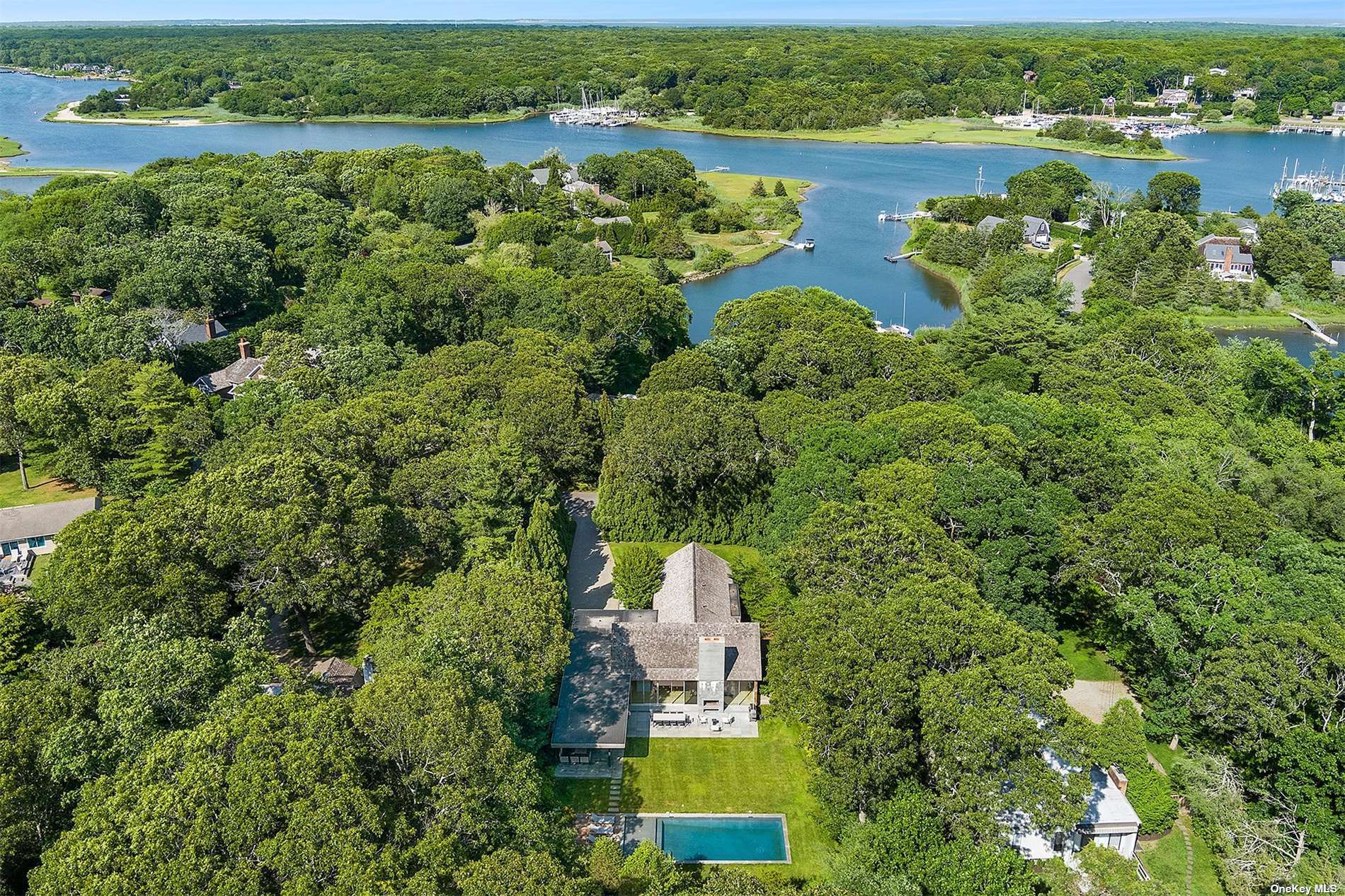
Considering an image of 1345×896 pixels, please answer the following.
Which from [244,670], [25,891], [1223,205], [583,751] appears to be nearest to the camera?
[25,891]

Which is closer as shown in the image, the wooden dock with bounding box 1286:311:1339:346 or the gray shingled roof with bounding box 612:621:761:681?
the gray shingled roof with bounding box 612:621:761:681

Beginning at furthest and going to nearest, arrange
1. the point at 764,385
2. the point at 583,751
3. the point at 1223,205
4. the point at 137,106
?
1. the point at 137,106
2. the point at 1223,205
3. the point at 764,385
4. the point at 583,751

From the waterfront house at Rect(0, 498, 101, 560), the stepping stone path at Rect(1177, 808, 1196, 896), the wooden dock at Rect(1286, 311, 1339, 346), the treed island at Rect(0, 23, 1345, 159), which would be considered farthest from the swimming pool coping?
the treed island at Rect(0, 23, 1345, 159)

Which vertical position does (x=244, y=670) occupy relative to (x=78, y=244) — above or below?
below

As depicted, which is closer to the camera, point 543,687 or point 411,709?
point 411,709

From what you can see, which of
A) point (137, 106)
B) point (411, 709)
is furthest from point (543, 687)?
point (137, 106)

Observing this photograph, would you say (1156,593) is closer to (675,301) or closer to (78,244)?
(675,301)

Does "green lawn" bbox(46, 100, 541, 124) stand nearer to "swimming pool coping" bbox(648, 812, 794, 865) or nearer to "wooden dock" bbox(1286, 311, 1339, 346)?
"wooden dock" bbox(1286, 311, 1339, 346)

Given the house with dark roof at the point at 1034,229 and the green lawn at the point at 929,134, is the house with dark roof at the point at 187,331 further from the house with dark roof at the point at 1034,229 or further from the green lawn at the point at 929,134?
the green lawn at the point at 929,134
